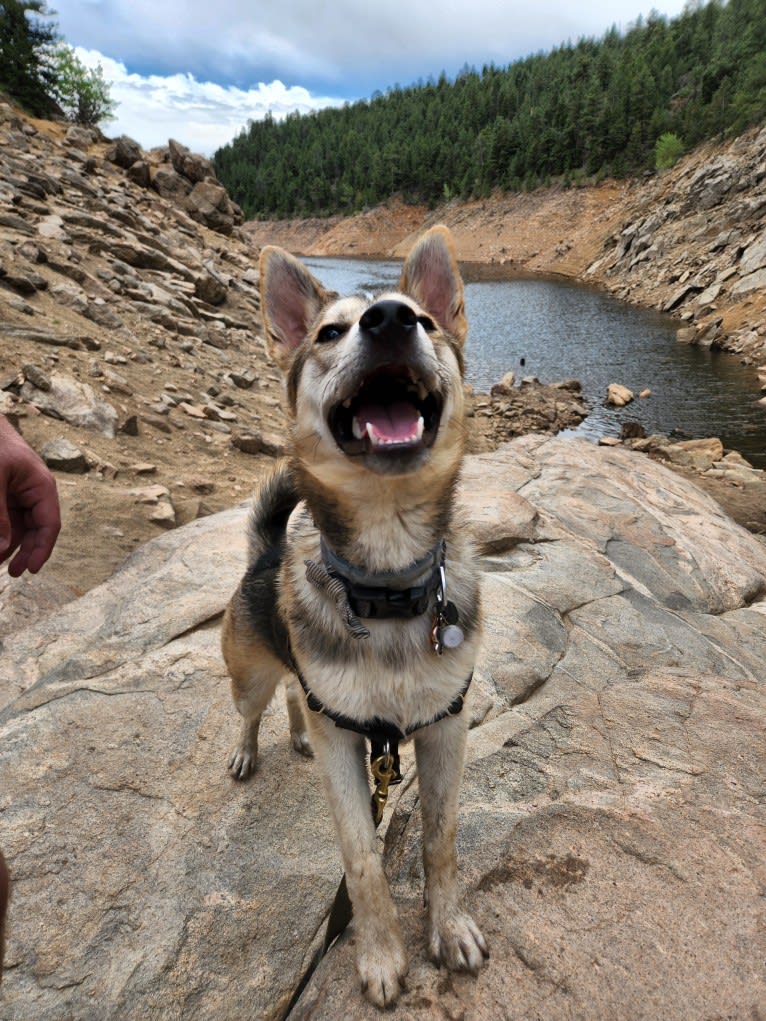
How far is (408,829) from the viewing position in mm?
2939

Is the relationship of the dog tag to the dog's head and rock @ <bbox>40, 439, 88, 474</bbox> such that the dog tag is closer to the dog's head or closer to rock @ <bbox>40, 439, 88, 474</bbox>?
the dog's head

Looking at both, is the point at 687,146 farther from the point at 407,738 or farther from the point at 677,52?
the point at 407,738

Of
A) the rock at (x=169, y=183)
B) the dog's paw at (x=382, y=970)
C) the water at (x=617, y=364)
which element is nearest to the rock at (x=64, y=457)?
the water at (x=617, y=364)

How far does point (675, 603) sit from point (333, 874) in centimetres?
441

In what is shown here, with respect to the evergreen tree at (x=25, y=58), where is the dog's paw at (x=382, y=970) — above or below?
below

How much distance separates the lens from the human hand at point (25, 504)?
217cm

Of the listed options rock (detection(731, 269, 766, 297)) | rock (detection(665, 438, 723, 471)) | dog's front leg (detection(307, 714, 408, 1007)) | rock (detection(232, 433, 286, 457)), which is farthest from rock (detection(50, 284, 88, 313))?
rock (detection(731, 269, 766, 297))

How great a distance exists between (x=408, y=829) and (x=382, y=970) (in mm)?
719

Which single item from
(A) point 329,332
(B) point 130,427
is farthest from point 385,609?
(B) point 130,427

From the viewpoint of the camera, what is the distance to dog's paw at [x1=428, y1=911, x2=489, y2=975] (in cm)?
228

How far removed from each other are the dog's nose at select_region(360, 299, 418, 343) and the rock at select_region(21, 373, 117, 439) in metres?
7.68

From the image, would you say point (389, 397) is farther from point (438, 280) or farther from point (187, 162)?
point (187, 162)

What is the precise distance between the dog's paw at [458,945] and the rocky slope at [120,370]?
4.48 meters

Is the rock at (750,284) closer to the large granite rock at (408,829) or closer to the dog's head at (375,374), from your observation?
the large granite rock at (408,829)
